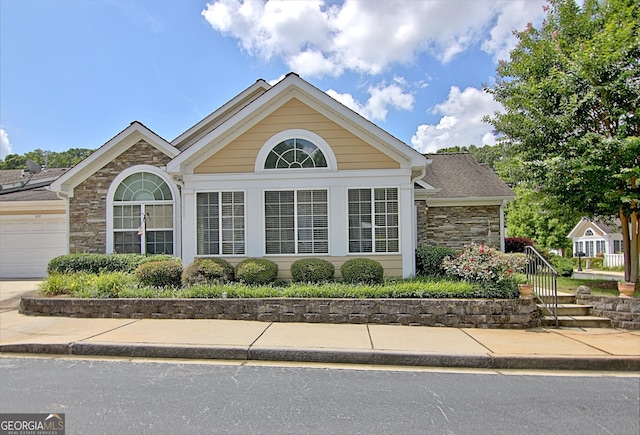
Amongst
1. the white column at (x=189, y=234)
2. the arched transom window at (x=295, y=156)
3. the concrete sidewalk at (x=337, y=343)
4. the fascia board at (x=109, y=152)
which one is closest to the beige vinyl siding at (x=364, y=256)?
the concrete sidewalk at (x=337, y=343)

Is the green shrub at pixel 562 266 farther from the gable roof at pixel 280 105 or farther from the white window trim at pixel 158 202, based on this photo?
the white window trim at pixel 158 202

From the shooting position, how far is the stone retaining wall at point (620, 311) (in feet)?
25.4

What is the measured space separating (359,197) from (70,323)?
6816 mm

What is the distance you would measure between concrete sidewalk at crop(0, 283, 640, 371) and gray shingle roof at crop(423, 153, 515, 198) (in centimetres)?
653

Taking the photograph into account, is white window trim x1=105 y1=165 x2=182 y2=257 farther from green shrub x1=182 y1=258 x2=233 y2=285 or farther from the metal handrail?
the metal handrail

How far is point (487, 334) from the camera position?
707 cm

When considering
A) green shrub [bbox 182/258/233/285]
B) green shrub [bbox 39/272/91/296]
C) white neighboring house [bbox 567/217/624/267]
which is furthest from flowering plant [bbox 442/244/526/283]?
white neighboring house [bbox 567/217/624/267]

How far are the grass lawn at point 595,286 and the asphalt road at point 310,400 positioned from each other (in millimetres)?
4428

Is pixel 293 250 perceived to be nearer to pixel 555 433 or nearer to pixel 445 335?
pixel 445 335

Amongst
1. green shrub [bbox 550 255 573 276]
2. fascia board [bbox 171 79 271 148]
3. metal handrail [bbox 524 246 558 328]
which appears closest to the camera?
metal handrail [bbox 524 246 558 328]

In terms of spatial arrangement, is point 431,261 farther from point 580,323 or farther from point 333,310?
point 333,310

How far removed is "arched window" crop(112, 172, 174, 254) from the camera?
493 inches

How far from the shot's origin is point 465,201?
1325cm

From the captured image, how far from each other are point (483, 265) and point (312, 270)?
12.4ft
